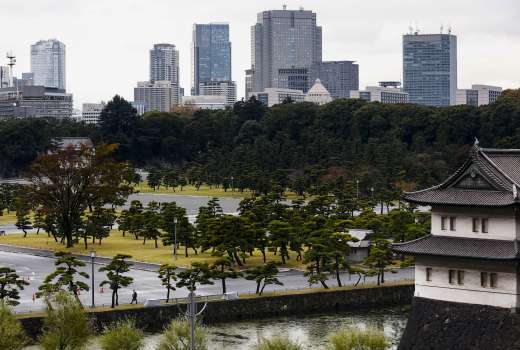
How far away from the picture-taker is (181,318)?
46.9m

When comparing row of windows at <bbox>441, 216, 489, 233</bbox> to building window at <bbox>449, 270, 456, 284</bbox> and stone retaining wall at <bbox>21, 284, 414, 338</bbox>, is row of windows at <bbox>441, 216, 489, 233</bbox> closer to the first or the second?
building window at <bbox>449, 270, 456, 284</bbox>

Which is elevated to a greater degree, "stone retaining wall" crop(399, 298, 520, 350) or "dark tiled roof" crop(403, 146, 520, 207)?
"dark tiled roof" crop(403, 146, 520, 207)

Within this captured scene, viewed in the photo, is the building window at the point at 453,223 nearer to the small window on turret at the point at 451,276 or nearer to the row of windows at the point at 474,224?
the row of windows at the point at 474,224

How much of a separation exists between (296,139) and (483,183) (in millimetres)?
97014

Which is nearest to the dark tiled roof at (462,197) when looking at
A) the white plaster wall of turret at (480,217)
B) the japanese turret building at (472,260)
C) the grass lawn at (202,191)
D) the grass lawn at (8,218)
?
the japanese turret building at (472,260)

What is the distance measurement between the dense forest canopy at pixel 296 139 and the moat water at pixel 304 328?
143 feet

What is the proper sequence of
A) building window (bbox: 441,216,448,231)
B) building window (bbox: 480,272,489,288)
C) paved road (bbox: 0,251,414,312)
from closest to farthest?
1. building window (bbox: 480,272,489,288)
2. building window (bbox: 441,216,448,231)
3. paved road (bbox: 0,251,414,312)

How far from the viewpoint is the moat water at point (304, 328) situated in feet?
151

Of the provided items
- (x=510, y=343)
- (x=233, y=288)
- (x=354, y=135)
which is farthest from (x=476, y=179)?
(x=354, y=135)

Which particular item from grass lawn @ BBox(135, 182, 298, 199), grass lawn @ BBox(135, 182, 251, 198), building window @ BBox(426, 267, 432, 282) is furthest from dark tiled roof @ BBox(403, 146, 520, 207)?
grass lawn @ BBox(135, 182, 251, 198)

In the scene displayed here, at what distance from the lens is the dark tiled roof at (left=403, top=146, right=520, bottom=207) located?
3747cm

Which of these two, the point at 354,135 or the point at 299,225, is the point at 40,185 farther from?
the point at 354,135

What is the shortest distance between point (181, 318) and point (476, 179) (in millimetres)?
14058

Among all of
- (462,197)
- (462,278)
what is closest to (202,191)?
(462,197)
